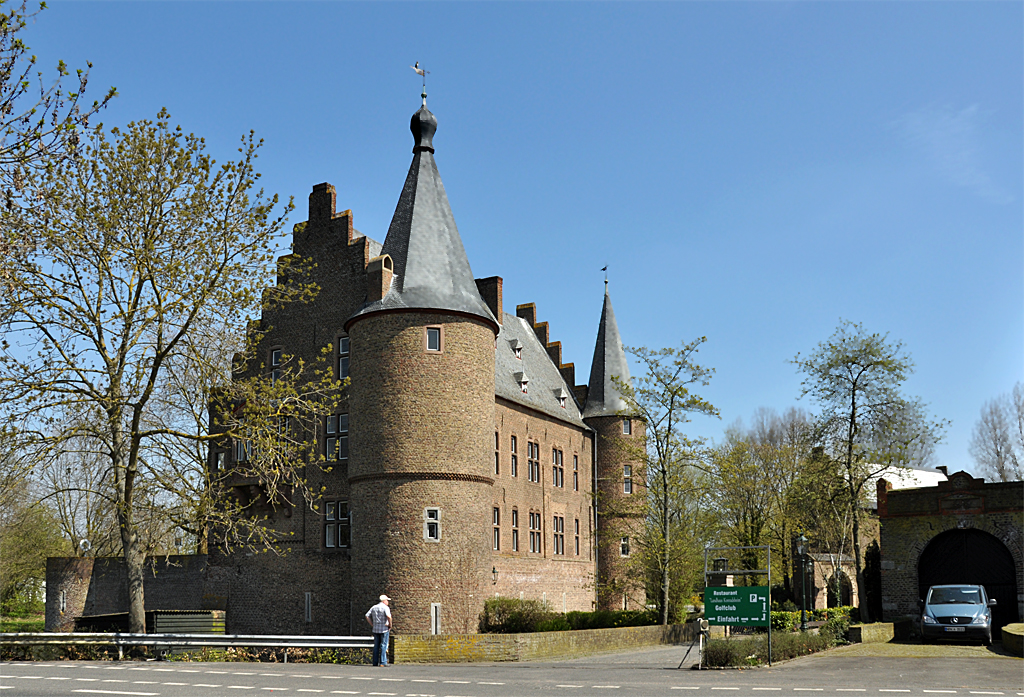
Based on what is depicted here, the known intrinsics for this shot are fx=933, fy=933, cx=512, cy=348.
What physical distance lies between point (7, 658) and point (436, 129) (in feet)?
64.7

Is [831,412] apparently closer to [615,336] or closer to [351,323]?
[615,336]

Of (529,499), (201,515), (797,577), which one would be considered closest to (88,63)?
(201,515)

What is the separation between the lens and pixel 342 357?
30.8 metres

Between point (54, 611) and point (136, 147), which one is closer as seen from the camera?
point (136, 147)

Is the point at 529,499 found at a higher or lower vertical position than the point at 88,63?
lower

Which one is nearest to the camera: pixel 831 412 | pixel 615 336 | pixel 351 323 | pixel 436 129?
pixel 351 323

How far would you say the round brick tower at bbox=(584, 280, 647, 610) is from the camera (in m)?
40.5

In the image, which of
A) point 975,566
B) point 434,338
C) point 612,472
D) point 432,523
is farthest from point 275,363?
point 975,566

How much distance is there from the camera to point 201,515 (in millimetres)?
23406

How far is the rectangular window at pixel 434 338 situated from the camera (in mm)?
27375

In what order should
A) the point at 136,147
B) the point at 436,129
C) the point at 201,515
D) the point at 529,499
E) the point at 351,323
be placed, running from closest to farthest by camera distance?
the point at 136,147 < the point at 201,515 < the point at 351,323 < the point at 436,129 < the point at 529,499

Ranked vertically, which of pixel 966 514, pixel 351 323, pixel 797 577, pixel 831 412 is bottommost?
pixel 797 577

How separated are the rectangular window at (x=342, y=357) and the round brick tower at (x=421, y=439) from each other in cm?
204

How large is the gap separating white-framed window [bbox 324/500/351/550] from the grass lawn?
20411mm
